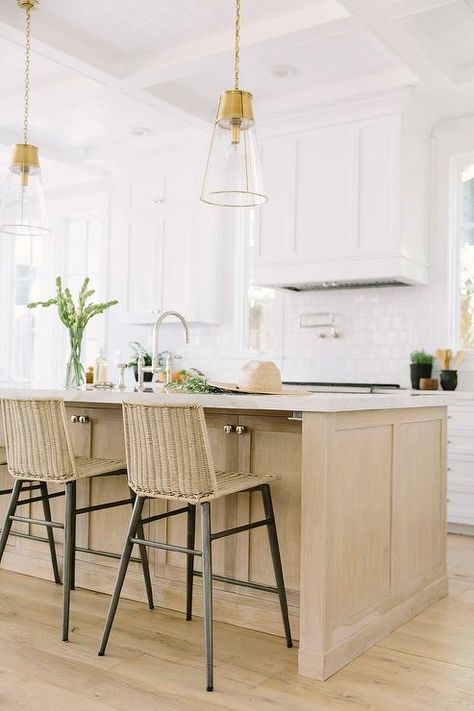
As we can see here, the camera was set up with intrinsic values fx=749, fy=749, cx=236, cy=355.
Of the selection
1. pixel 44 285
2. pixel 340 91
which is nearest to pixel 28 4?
pixel 340 91

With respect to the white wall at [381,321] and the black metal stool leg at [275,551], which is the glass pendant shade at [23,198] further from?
the white wall at [381,321]

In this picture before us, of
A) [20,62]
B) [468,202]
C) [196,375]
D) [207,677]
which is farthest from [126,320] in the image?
[207,677]

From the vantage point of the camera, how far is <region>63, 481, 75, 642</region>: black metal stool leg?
287 cm

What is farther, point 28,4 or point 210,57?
point 210,57

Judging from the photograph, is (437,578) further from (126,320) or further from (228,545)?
(126,320)

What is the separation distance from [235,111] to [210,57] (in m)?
2.12

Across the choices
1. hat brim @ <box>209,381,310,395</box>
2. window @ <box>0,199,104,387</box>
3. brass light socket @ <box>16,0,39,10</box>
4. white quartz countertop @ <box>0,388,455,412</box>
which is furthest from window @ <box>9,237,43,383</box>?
hat brim @ <box>209,381,310,395</box>

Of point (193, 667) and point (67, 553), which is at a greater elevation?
point (67, 553)

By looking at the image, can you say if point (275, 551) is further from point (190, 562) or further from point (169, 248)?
A: point (169, 248)

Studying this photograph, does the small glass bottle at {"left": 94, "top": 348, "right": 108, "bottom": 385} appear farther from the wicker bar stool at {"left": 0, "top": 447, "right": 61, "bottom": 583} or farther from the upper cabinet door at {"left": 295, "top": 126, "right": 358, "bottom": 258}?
the upper cabinet door at {"left": 295, "top": 126, "right": 358, "bottom": 258}

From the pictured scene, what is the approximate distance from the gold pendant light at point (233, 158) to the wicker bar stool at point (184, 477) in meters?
0.91

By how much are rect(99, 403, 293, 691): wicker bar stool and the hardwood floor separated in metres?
0.13

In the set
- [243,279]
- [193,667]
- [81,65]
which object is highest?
[81,65]

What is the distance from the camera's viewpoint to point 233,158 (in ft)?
9.61
